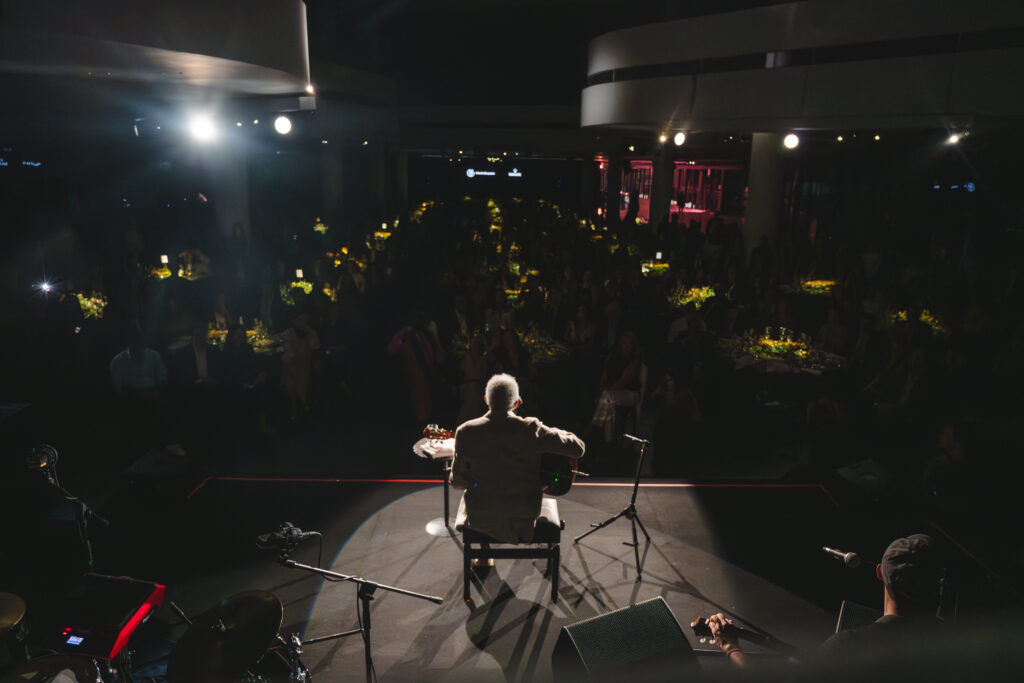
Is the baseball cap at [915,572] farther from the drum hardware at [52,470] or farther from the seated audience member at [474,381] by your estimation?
the seated audience member at [474,381]

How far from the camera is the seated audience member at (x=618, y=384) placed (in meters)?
5.93

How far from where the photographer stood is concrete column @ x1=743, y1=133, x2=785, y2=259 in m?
11.4

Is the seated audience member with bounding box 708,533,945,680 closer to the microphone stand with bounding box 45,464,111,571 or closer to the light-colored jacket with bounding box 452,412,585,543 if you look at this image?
the light-colored jacket with bounding box 452,412,585,543

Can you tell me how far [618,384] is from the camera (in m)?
5.99

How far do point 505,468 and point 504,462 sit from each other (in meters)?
0.04

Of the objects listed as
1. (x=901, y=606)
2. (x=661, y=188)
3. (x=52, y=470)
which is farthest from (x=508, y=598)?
(x=661, y=188)

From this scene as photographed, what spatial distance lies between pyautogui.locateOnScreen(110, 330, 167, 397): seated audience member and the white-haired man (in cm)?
391


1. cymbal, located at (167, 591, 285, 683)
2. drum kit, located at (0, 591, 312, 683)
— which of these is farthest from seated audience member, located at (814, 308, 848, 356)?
cymbal, located at (167, 591, 285, 683)

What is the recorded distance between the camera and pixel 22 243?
1064 centimetres

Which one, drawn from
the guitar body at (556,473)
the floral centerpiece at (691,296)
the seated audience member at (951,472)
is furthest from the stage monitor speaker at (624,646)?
the floral centerpiece at (691,296)

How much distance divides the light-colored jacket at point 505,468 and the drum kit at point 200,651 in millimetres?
1175

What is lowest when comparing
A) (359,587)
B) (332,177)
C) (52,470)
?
(359,587)

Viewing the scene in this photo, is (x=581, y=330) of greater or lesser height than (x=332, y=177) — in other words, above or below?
below

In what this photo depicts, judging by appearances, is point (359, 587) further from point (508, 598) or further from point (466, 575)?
point (508, 598)
